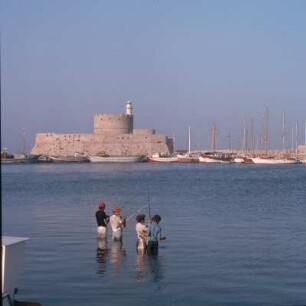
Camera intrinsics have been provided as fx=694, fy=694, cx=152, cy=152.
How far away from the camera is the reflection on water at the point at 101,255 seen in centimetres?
947

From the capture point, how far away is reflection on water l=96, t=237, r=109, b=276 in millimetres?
9471

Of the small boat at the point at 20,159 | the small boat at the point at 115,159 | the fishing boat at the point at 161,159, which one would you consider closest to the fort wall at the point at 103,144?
the fishing boat at the point at 161,159

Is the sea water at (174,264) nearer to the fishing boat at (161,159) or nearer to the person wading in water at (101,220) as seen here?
the person wading in water at (101,220)

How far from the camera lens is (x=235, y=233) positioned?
45.9ft

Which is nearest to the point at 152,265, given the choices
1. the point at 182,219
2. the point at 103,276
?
the point at 103,276

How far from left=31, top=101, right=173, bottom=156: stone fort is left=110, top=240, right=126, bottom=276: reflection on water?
8442 centimetres

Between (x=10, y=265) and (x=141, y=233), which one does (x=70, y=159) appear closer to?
(x=141, y=233)

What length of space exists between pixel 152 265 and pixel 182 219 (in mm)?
7373

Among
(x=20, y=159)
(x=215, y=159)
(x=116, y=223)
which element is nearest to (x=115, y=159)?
(x=215, y=159)

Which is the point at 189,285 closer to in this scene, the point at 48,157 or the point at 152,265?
the point at 152,265

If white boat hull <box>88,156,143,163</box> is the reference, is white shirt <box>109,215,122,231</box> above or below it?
below

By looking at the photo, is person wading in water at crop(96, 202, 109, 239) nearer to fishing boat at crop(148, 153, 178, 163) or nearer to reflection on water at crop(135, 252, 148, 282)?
reflection on water at crop(135, 252, 148, 282)

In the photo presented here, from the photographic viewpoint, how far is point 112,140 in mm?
96688

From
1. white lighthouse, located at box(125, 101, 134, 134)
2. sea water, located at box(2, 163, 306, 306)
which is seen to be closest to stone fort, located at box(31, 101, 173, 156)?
white lighthouse, located at box(125, 101, 134, 134)
